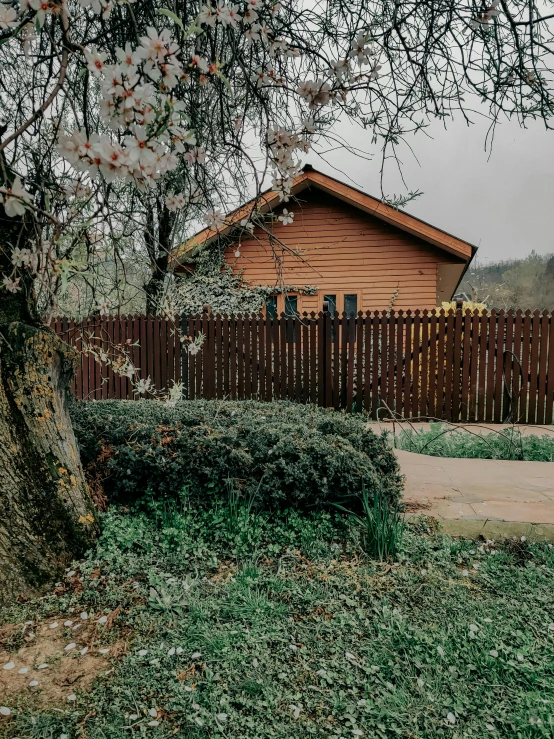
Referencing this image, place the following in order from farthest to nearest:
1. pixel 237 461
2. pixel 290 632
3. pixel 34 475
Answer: pixel 237 461 < pixel 34 475 < pixel 290 632

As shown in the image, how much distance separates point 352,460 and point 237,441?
0.72 metres

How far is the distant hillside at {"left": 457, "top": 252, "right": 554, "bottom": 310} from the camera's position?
39.1 meters

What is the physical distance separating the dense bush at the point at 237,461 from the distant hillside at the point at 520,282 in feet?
121

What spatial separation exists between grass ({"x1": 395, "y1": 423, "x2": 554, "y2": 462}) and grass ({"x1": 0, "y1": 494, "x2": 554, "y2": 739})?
8.69ft

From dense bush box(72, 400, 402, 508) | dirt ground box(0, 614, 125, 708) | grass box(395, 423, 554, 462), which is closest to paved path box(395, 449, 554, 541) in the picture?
dense bush box(72, 400, 402, 508)

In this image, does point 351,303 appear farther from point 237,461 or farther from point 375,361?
point 237,461

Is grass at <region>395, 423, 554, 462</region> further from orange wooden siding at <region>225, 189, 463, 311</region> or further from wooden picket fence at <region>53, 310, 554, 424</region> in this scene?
orange wooden siding at <region>225, 189, 463, 311</region>

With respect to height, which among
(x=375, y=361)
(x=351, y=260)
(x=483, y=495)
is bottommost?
(x=483, y=495)

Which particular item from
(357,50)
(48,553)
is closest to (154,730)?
(48,553)

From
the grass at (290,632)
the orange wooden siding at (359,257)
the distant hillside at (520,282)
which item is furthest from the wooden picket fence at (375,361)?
the distant hillside at (520,282)

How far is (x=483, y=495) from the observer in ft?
11.8

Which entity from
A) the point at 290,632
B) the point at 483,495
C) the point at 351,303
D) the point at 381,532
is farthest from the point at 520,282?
the point at 290,632

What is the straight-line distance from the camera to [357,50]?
208 centimetres

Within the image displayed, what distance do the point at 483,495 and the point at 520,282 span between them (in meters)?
43.3
